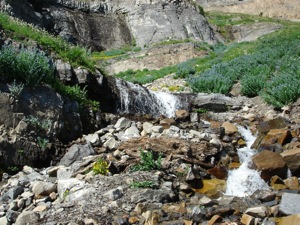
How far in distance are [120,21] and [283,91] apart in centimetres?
2143

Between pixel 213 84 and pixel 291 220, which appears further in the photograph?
pixel 213 84

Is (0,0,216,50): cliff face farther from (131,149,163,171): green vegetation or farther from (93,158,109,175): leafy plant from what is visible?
(131,149,163,171): green vegetation

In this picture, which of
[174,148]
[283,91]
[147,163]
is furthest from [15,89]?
[283,91]

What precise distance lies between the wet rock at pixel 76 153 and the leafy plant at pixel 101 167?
2.71 ft

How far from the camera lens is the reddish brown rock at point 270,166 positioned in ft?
20.0

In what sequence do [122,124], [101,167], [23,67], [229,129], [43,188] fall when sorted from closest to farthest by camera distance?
[43,188] → [101,167] → [23,67] → [122,124] → [229,129]

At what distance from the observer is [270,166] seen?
6.15 metres

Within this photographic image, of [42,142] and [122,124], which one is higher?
[122,124]

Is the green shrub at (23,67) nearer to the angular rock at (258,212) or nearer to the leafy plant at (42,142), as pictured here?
the leafy plant at (42,142)

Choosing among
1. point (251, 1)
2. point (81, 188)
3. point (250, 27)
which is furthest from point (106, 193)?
point (251, 1)

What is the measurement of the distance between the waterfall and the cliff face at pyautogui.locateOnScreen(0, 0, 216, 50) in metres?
15.4

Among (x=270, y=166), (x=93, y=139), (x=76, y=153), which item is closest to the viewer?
(x=270, y=166)

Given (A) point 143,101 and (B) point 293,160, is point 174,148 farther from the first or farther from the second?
(A) point 143,101

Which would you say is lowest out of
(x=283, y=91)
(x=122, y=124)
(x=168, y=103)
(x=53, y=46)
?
(x=122, y=124)
